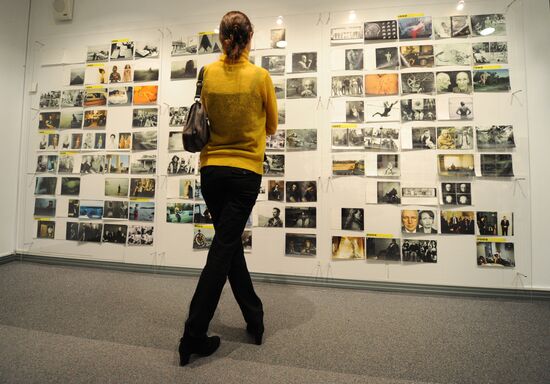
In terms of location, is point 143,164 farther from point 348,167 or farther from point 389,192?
point 389,192

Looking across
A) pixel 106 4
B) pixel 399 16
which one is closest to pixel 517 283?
pixel 399 16

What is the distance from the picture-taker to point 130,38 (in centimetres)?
289

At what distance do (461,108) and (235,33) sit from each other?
85.5 inches

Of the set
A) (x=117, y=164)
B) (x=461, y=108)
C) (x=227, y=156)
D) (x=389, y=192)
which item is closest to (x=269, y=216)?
(x=389, y=192)

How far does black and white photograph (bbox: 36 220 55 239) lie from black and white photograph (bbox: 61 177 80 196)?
40cm

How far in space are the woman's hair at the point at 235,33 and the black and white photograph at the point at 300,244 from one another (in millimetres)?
1684

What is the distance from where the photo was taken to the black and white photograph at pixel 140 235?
274 cm

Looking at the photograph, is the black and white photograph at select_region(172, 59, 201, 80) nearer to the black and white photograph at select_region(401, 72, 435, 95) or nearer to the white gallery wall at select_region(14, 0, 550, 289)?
the white gallery wall at select_region(14, 0, 550, 289)

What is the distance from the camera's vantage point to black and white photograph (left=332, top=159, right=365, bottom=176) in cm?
243

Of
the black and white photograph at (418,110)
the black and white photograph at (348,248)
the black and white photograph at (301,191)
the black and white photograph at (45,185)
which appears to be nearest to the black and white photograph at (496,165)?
the black and white photograph at (418,110)

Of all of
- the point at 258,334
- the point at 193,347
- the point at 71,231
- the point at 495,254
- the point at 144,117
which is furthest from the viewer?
the point at 71,231

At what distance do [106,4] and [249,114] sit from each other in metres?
3.06

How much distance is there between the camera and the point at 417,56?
239 cm

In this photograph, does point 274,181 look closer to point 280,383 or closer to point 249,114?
point 249,114
